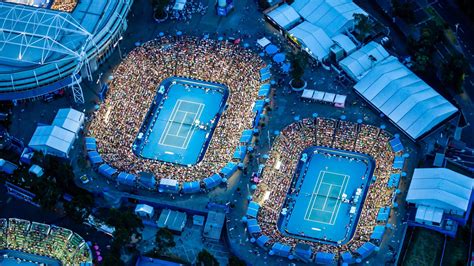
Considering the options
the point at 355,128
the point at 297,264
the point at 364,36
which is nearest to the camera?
the point at 297,264

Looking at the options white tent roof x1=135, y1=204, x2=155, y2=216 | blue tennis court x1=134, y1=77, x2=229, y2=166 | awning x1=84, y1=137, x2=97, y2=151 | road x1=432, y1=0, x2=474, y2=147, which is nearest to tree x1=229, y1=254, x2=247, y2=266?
white tent roof x1=135, y1=204, x2=155, y2=216

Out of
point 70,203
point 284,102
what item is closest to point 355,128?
point 284,102

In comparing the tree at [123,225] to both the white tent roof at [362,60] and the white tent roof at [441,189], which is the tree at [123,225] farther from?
the white tent roof at [362,60]

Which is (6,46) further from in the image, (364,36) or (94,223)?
(364,36)

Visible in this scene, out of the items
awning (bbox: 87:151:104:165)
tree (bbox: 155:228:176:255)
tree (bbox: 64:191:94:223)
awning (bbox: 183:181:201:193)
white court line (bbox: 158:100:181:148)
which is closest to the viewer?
tree (bbox: 155:228:176:255)

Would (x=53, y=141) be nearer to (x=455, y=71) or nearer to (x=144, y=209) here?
(x=144, y=209)

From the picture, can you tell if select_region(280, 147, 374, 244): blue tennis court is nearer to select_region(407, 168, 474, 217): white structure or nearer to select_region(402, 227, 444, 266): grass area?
select_region(402, 227, 444, 266): grass area

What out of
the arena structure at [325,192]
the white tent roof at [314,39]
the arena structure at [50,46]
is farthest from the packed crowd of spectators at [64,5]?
the arena structure at [325,192]
